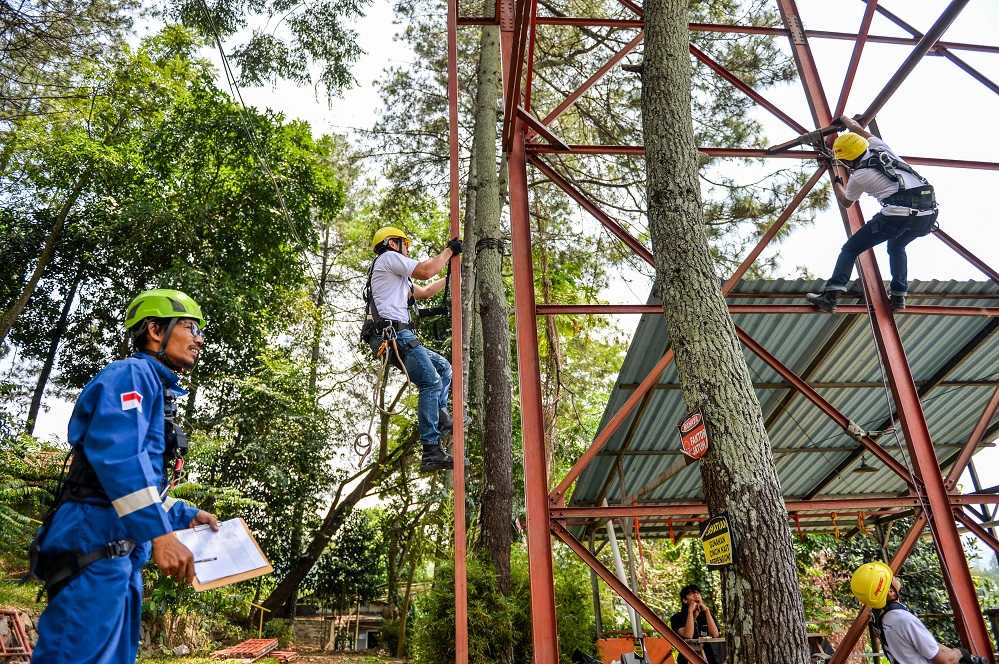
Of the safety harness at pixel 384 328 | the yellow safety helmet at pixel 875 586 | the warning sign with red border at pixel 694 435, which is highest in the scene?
the safety harness at pixel 384 328

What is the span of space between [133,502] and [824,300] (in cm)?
530

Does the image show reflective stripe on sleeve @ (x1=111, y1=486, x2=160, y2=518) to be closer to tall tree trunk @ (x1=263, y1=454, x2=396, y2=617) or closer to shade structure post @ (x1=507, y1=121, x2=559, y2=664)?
shade structure post @ (x1=507, y1=121, x2=559, y2=664)

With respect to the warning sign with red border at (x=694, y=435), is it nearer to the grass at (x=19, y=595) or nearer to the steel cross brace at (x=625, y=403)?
the steel cross brace at (x=625, y=403)

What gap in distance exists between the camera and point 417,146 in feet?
38.6

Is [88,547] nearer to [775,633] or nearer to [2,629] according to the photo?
[775,633]

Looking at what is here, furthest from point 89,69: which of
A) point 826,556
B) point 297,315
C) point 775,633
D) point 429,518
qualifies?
point 826,556

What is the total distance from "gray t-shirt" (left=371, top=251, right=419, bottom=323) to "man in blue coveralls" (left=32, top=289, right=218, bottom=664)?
251 cm

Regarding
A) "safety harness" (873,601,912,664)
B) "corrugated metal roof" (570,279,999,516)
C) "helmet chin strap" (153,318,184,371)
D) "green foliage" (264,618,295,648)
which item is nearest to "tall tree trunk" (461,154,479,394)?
"corrugated metal roof" (570,279,999,516)

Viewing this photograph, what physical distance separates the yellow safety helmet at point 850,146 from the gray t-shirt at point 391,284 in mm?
3721

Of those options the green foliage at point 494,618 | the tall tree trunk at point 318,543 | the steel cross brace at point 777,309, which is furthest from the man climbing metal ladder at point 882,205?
the tall tree trunk at point 318,543

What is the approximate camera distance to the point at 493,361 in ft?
24.9

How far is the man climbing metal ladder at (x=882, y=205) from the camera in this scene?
534cm

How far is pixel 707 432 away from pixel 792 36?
5187mm

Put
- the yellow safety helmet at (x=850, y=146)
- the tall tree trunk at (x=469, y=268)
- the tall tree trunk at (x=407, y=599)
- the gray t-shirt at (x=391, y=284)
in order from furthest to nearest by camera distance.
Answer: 1. the tall tree trunk at (x=407, y=599)
2. the tall tree trunk at (x=469, y=268)
3. the yellow safety helmet at (x=850, y=146)
4. the gray t-shirt at (x=391, y=284)
